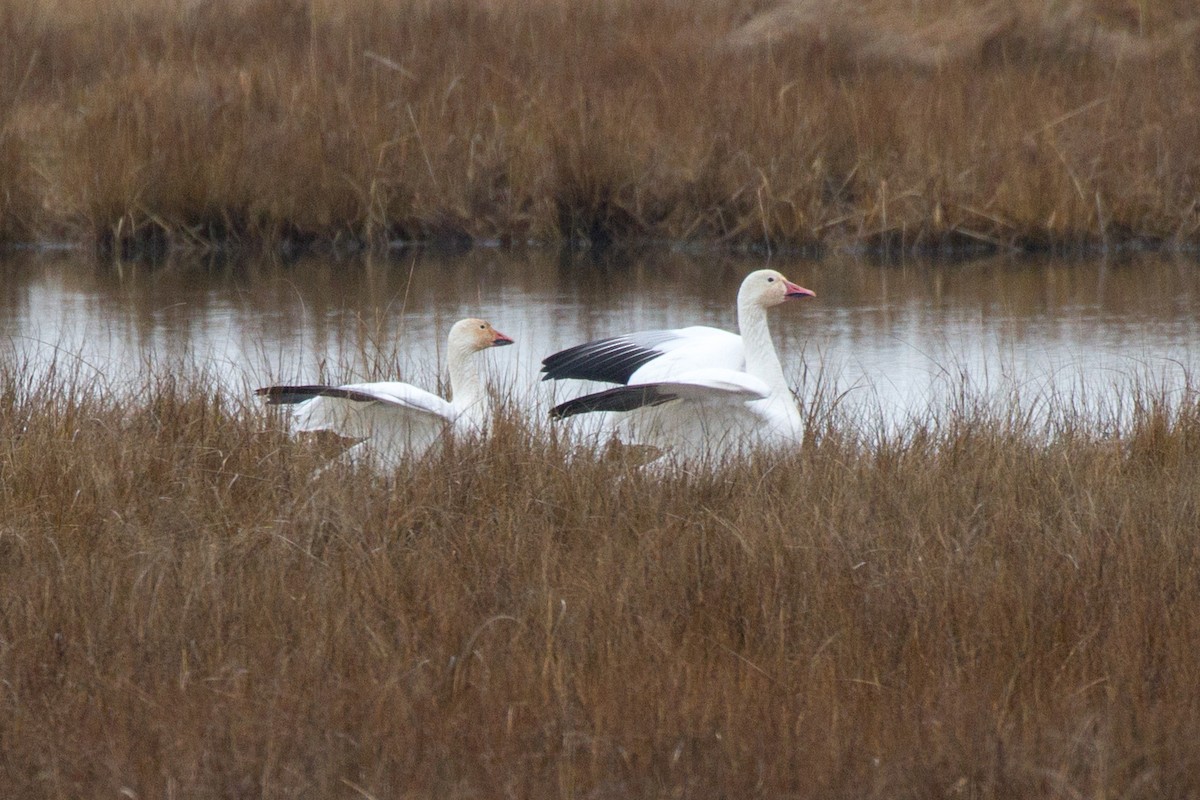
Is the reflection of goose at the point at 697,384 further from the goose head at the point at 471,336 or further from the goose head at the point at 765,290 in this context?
the goose head at the point at 471,336

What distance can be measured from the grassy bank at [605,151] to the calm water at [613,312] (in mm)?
420

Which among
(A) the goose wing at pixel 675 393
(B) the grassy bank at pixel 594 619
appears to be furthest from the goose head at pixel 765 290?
(B) the grassy bank at pixel 594 619

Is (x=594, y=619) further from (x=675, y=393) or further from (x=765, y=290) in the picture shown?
(x=765, y=290)

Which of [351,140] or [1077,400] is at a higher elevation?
[351,140]

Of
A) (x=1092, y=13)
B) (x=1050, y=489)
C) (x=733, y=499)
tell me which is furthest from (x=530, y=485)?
(x=1092, y=13)

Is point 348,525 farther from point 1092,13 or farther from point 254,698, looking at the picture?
point 1092,13

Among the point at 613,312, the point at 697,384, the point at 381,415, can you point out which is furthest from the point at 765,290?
the point at 613,312

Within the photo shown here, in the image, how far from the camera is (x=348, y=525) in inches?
168

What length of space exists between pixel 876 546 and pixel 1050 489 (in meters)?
0.78

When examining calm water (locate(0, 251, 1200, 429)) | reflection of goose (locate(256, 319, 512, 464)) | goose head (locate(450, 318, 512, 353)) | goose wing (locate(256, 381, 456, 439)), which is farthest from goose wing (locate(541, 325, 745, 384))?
goose wing (locate(256, 381, 456, 439))

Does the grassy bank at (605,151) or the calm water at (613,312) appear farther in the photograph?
the grassy bank at (605,151)

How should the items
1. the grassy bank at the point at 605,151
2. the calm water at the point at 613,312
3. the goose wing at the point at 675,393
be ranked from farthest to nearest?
the grassy bank at the point at 605,151, the calm water at the point at 613,312, the goose wing at the point at 675,393

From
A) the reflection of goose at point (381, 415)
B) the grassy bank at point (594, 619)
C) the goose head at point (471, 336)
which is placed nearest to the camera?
the grassy bank at point (594, 619)

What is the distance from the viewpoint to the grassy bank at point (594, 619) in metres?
2.98
